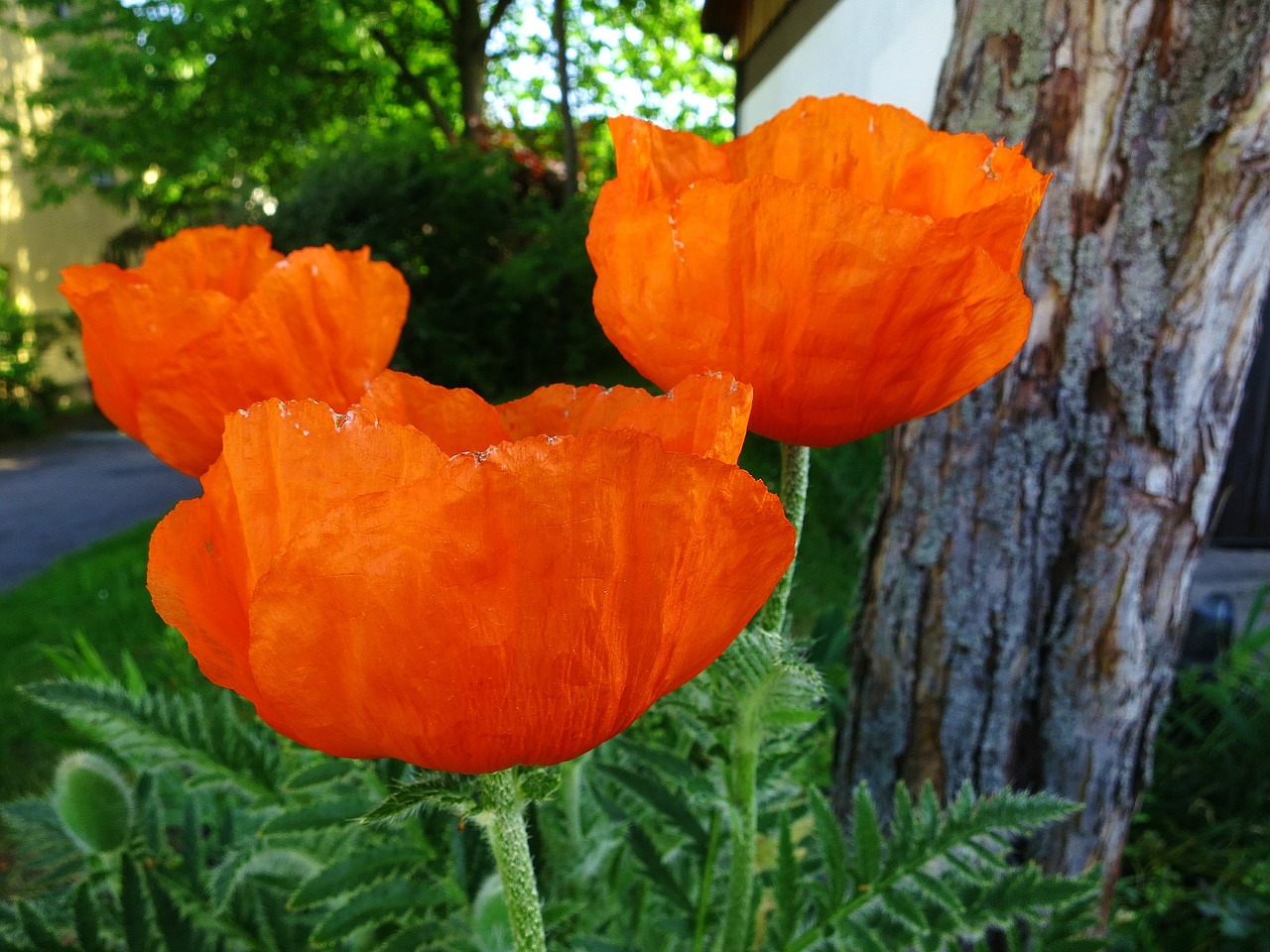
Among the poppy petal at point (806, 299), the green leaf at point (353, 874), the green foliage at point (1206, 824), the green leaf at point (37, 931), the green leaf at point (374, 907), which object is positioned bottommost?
the green foliage at point (1206, 824)

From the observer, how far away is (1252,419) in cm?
465

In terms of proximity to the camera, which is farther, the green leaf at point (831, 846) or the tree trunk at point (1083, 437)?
the tree trunk at point (1083, 437)

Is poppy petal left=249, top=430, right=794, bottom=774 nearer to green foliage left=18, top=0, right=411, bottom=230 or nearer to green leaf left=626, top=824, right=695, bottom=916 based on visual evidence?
green leaf left=626, top=824, right=695, bottom=916

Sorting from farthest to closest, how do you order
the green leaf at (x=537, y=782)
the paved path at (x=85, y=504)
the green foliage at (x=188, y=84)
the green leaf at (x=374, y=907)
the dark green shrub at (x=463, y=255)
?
the green foliage at (x=188, y=84) → the dark green shrub at (x=463, y=255) → the paved path at (x=85, y=504) → the green leaf at (x=374, y=907) → the green leaf at (x=537, y=782)

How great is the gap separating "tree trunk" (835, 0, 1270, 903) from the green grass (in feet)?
5.10

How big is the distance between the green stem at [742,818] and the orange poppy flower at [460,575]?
324 millimetres

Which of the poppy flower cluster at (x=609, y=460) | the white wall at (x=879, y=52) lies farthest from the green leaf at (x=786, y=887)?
the white wall at (x=879, y=52)

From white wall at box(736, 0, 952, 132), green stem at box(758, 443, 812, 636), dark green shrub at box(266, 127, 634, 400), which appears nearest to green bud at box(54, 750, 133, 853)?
green stem at box(758, 443, 812, 636)

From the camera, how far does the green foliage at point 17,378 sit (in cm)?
1087

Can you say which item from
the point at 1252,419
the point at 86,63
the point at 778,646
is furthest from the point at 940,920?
the point at 86,63

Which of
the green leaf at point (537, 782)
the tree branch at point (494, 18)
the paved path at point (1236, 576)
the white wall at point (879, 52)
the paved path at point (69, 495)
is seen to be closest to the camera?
the green leaf at point (537, 782)

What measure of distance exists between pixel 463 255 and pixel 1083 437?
6.73m

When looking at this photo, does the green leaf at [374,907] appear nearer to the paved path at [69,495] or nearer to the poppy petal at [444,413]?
the poppy petal at [444,413]

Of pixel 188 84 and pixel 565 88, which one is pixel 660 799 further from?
pixel 188 84
